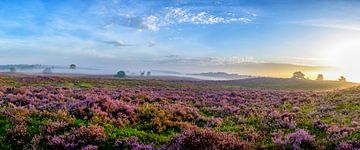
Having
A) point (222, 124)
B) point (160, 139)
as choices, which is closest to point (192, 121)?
point (222, 124)

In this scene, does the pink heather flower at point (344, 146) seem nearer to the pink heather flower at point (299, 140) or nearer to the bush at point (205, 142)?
the pink heather flower at point (299, 140)

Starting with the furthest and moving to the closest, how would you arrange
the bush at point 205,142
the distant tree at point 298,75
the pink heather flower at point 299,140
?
the distant tree at point 298,75
the pink heather flower at point 299,140
the bush at point 205,142

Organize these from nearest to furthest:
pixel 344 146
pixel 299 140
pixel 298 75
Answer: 1. pixel 344 146
2. pixel 299 140
3. pixel 298 75

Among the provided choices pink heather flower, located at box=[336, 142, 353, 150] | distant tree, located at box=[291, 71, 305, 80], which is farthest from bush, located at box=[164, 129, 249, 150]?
distant tree, located at box=[291, 71, 305, 80]

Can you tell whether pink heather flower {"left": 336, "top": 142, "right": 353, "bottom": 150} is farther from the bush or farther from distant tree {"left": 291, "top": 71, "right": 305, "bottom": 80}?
distant tree {"left": 291, "top": 71, "right": 305, "bottom": 80}

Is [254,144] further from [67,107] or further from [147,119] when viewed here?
[67,107]

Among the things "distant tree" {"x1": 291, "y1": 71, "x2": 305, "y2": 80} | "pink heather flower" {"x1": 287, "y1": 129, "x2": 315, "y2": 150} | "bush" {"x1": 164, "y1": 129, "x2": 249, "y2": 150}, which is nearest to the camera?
"bush" {"x1": 164, "y1": 129, "x2": 249, "y2": 150}

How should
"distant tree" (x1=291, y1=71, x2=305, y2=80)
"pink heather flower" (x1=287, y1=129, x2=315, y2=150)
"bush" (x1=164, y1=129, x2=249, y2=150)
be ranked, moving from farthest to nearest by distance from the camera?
"distant tree" (x1=291, y1=71, x2=305, y2=80) → "pink heather flower" (x1=287, y1=129, x2=315, y2=150) → "bush" (x1=164, y1=129, x2=249, y2=150)

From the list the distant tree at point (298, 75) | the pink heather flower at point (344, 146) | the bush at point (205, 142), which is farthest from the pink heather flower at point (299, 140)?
the distant tree at point (298, 75)

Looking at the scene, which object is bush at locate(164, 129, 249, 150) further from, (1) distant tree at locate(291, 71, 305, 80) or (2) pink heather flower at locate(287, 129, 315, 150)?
(1) distant tree at locate(291, 71, 305, 80)

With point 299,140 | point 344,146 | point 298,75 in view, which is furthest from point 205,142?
point 298,75

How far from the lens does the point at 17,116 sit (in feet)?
48.7

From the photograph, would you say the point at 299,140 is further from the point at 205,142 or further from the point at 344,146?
the point at 205,142

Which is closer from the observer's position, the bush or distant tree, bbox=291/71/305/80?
the bush
